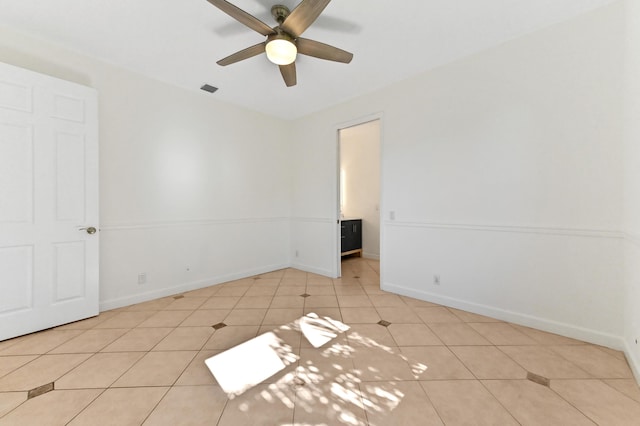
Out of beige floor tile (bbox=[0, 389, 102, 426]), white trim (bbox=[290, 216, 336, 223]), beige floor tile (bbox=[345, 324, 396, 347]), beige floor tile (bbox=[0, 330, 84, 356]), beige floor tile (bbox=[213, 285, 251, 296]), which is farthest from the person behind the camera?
white trim (bbox=[290, 216, 336, 223])

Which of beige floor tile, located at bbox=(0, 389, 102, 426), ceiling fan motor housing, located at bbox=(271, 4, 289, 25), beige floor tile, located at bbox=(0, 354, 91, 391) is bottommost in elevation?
beige floor tile, located at bbox=(0, 389, 102, 426)

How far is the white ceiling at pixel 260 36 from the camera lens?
6.75 ft

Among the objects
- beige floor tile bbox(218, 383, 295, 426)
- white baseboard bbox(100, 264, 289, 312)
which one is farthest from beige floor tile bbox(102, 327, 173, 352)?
beige floor tile bbox(218, 383, 295, 426)

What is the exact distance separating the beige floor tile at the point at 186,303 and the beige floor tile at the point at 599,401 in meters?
3.29

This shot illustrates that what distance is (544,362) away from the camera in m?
1.85

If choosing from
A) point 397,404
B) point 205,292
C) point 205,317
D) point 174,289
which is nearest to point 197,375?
point 205,317

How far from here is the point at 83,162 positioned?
2.57 metres

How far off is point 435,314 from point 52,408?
308 cm

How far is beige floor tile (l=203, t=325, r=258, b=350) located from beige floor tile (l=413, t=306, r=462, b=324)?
1740 mm

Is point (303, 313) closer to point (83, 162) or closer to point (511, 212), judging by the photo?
point (511, 212)

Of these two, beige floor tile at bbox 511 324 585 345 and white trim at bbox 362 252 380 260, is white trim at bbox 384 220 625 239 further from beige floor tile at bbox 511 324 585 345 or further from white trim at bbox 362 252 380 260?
white trim at bbox 362 252 380 260

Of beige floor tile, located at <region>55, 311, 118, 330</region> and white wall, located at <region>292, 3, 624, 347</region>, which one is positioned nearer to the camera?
white wall, located at <region>292, 3, 624, 347</region>

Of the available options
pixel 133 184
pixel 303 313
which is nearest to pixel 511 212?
pixel 303 313

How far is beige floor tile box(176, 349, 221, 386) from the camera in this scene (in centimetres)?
165
